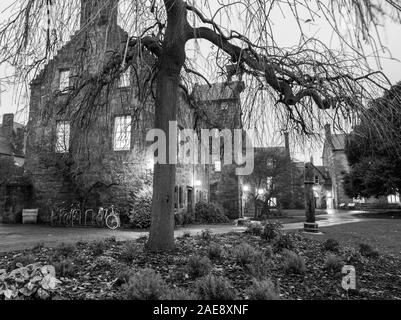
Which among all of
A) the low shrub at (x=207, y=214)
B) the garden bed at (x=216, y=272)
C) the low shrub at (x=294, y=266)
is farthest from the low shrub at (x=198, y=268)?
the low shrub at (x=207, y=214)

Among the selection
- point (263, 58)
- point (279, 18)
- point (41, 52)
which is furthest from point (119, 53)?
point (279, 18)

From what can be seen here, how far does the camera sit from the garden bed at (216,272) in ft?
10.9

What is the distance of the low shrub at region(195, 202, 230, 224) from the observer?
701 inches

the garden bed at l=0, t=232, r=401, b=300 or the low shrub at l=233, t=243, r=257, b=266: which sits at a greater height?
A: the low shrub at l=233, t=243, r=257, b=266

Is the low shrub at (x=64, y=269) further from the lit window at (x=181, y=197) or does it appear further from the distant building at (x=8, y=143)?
the distant building at (x=8, y=143)

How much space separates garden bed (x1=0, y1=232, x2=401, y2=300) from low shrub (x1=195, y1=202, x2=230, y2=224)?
39.5 feet

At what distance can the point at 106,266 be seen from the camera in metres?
4.34

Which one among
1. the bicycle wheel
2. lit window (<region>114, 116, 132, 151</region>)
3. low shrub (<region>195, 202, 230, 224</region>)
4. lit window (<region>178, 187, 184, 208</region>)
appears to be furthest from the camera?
low shrub (<region>195, 202, 230, 224</region>)

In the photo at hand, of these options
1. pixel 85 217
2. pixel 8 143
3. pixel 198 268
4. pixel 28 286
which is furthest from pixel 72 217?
pixel 8 143

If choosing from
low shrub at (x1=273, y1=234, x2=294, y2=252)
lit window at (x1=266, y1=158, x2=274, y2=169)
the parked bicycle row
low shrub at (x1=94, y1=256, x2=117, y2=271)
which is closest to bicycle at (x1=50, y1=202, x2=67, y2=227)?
the parked bicycle row

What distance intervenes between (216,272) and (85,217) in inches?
427

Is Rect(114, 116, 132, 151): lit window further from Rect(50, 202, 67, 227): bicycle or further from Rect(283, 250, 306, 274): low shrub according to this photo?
Rect(283, 250, 306, 274): low shrub

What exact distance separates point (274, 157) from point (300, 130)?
1940 centimetres

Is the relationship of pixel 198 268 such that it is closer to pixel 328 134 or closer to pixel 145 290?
pixel 145 290
